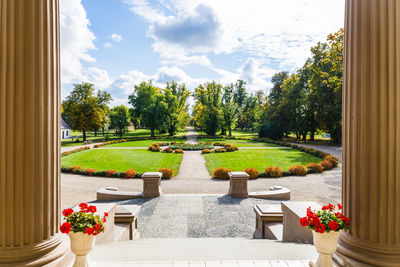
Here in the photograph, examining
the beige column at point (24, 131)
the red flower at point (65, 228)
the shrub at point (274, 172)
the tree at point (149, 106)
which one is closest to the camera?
the beige column at point (24, 131)

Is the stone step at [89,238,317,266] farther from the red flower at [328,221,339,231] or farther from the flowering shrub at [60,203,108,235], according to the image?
the red flower at [328,221,339,231]

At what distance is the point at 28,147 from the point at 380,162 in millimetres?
4444

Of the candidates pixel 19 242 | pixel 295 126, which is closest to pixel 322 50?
pixel 295 126

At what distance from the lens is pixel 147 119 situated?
4819 cm

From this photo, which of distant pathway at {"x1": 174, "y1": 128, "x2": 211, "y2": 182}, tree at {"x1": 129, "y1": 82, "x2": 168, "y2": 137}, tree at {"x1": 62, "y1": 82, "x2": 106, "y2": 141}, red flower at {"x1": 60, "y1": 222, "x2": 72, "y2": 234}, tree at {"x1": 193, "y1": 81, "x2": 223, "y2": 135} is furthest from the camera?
tree at {"x1": 193, "y1": 81, "x2": 223, "y2": 135}

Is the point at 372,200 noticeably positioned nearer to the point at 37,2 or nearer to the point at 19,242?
the point at 19,242

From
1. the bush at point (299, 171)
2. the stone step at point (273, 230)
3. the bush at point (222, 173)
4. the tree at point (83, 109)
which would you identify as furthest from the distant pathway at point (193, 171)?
the tree at point (83, 109)

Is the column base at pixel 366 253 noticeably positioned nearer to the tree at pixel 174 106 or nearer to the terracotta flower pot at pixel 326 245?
the terracotta flower pot at pixel 326 245

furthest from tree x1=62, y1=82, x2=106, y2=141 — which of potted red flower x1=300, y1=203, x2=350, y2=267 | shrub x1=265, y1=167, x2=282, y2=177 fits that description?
potted red flower x1=300, y1=203, x2=350, y2=267

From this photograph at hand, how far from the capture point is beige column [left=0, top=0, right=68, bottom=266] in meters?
2.91

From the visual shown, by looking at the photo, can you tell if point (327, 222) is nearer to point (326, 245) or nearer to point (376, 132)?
point (326, 245)

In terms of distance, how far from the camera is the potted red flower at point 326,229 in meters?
3.17

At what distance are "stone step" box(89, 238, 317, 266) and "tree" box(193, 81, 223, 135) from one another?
46.4m

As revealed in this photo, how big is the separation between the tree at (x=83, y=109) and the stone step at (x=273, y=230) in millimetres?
40253
